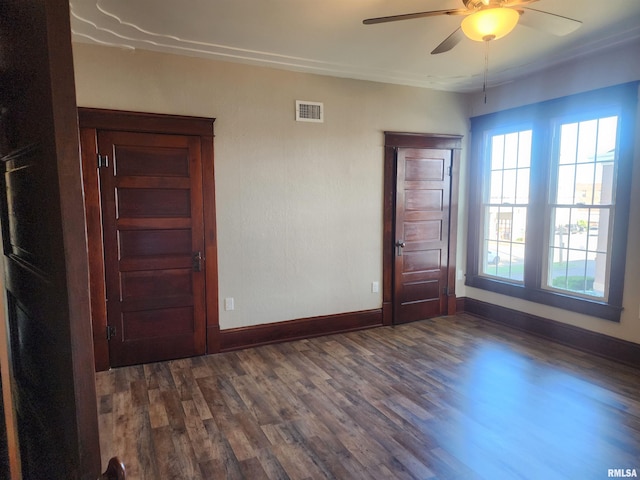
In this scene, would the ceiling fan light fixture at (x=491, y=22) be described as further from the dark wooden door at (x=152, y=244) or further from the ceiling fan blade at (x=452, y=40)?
the dark wooden door at (x=152, y=244)

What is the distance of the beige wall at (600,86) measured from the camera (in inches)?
139

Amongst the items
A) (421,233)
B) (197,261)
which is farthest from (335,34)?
(421,233)

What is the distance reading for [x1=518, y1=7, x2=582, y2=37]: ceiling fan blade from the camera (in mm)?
2385

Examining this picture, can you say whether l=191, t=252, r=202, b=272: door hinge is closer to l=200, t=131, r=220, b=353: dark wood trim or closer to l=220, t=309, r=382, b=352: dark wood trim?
l=200, t=131, r=220, b=353: dark wood trim

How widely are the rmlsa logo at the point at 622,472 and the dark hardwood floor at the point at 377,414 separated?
0.02 m

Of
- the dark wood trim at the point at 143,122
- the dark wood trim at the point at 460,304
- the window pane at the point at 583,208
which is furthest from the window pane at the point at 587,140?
the dark wood trim at the point at 143,122

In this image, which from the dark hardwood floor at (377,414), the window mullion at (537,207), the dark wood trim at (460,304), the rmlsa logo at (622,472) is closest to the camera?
the rmlsa logo at (622,472)

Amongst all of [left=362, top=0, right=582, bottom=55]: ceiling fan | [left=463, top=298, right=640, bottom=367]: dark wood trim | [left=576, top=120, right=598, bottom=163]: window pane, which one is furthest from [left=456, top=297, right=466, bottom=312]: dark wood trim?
[left=362, top=0, right=582, bottom=55]: ceiling fan

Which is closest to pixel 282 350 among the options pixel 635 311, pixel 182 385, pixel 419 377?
pixel 182 385

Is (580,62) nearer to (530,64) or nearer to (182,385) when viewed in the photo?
(530,64)

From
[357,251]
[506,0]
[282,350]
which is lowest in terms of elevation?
[282,350]

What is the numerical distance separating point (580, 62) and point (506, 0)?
2170 mm

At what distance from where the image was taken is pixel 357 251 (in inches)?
179

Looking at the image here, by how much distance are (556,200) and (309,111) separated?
9.04 ft
